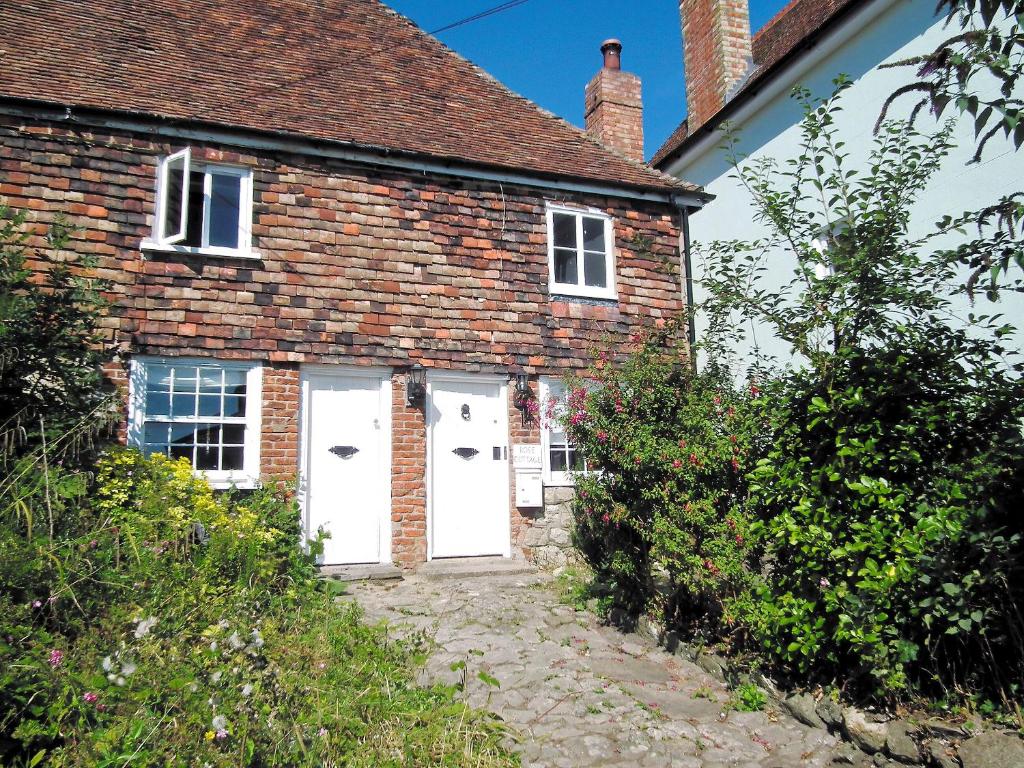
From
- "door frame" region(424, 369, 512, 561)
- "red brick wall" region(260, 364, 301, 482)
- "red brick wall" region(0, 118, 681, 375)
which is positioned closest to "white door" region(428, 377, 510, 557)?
"door frame" region(424, 369, 512, 561)

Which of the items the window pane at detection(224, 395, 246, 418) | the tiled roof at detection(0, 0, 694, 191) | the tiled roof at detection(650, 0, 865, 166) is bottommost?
the window pane at detection(224, 395, 246, 418)

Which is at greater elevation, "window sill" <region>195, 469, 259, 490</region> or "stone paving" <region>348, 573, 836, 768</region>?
"window sill" <region>195, 469, 259, 490</region>

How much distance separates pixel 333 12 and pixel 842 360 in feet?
34.6

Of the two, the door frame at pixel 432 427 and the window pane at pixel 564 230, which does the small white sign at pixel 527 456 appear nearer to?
the door frame at pixel 432 427

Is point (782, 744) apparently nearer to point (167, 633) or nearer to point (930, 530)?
point (930, 530)

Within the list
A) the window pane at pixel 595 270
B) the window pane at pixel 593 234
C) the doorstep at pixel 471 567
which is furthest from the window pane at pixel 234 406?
the window pane at pixel 593 234

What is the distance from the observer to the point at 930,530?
416cm

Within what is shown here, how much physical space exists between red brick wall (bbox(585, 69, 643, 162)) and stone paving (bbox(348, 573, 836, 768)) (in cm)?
885

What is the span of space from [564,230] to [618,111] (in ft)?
13.9

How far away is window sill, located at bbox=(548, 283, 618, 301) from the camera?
10.1 metres

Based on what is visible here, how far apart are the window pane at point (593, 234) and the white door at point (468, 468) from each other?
98.1 inches

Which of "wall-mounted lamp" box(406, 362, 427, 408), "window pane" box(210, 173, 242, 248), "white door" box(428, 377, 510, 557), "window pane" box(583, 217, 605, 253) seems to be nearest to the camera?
"window pane" box(210, 173, 242, 248)

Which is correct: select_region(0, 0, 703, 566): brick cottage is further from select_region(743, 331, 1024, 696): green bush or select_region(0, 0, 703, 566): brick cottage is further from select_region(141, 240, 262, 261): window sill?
select_region(743, 331, 1024, 696): green bush

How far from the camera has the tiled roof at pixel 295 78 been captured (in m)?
9.09
